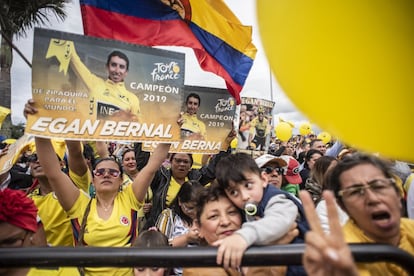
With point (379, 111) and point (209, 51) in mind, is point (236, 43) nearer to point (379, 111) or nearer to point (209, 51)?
point (209, 51)

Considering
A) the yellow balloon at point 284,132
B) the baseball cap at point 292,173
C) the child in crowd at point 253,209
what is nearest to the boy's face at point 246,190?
the child in crowd at point 253,209

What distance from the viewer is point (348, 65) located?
2.51ft

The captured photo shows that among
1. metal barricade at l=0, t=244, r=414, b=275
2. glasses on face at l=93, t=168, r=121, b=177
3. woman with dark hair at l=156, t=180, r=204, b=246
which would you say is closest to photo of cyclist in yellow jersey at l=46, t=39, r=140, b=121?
glasses on face at l=93, t=168, r=121, b=177

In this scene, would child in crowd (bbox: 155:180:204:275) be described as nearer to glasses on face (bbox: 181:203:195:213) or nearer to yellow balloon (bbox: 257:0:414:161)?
glasses on face (bbox: 181:203:195:213)

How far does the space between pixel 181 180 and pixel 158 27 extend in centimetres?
165

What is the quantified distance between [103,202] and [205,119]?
1.54m

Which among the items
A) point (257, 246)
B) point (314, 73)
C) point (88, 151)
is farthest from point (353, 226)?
point (88, 151)

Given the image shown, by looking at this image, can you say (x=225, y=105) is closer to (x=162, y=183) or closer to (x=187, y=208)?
(x=162, y=183)

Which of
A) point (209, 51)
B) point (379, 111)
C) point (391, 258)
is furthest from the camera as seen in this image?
point (209, 51)

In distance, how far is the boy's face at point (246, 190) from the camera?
1600 millimetres

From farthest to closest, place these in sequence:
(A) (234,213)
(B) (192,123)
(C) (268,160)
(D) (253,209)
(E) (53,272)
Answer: (B) (192,123) < (C) (268,160) < (E) (53,272) < (A) (234,213) < (D) (253,209)

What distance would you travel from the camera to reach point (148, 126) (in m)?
2.20

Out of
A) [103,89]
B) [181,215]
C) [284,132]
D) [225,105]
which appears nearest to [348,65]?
[103,89]

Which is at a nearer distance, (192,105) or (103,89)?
(103,89)
